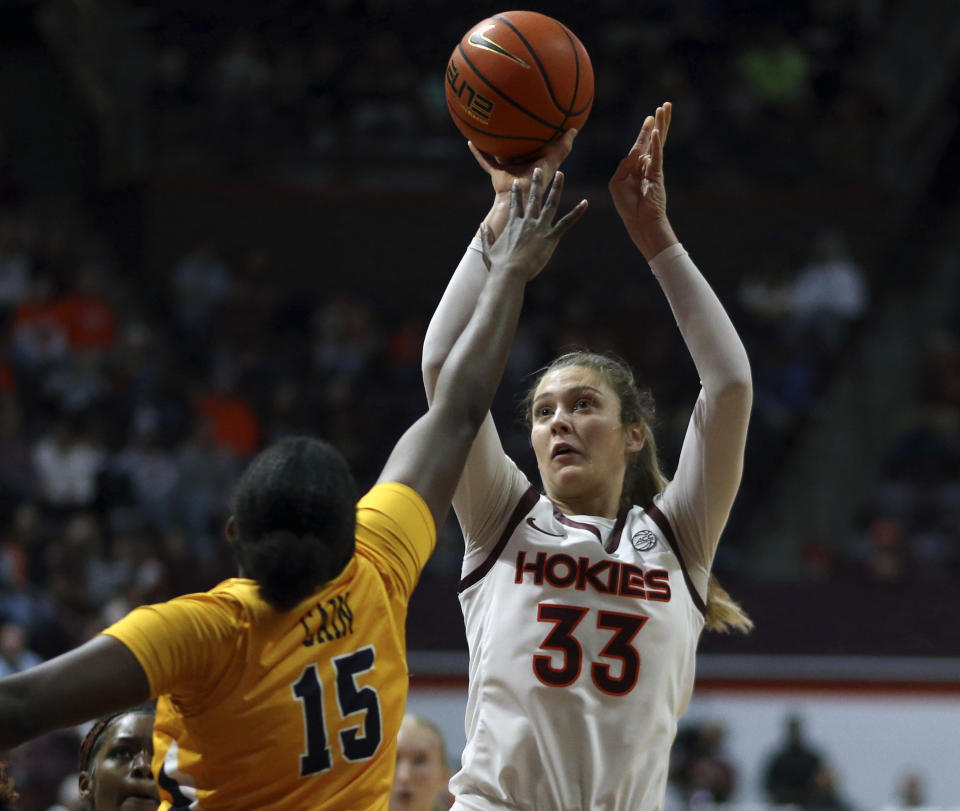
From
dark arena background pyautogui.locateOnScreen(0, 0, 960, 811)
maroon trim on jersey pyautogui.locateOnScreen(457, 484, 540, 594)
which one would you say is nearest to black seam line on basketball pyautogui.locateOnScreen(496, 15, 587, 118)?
maroon trim on jersey pyautogui.locateOnScreen(457, 484, 540, 594)

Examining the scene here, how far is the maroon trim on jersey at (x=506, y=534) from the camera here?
11.8 feet

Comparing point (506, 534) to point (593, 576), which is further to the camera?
point (506, 534)

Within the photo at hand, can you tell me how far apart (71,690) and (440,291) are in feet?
40.7

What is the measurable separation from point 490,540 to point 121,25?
40.9ft

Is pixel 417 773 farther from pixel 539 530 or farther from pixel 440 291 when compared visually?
pixel 440 291

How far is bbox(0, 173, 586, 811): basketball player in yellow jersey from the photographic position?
2.30 meters

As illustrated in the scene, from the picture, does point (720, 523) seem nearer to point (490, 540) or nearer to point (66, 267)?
point (490, 540)

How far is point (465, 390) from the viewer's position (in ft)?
9.06

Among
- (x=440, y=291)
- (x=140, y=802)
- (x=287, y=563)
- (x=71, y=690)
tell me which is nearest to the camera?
(x=71, y=690)

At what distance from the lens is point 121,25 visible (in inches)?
581

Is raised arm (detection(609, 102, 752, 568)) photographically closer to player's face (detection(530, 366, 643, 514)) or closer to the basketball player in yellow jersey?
player's face (detection(530, 366, 643, 514))

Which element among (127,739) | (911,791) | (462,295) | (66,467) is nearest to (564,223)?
(462,295)

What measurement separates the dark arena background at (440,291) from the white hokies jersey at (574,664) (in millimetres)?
5805

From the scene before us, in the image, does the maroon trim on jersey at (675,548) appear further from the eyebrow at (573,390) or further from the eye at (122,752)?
the eye at (122,752)
